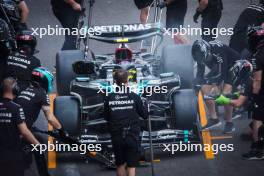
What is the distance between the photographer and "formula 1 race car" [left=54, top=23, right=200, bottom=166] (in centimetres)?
1103

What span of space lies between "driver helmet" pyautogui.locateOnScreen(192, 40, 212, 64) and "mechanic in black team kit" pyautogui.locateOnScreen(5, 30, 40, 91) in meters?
2.42

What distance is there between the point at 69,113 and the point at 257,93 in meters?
2.70

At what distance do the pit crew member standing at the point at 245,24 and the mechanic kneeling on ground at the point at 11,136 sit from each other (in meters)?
5.28

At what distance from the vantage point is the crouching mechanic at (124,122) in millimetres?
9953

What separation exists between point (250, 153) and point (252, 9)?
350 cm

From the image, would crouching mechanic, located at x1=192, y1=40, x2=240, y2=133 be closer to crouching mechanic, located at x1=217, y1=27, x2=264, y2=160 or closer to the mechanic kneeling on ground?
crouching mechanic, located at x1=217, y1=27, x2=264, y2=160

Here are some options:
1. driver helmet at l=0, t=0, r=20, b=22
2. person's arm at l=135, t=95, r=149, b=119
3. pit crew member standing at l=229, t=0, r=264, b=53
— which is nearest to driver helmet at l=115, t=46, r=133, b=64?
person's arm at l=135, t=95, r=149, b=119

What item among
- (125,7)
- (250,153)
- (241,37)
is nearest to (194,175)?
(250,153)

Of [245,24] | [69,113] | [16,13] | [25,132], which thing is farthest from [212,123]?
[16,13]

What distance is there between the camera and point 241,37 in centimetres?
1372

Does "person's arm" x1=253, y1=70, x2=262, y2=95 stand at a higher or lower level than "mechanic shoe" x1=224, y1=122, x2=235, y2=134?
higher

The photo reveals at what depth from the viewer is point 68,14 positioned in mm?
14227

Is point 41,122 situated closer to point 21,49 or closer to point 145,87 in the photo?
point 21,49

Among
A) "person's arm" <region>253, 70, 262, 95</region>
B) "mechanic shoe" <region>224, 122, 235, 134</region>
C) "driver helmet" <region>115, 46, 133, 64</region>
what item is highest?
"driver helmet" <region>115, 46, 133, 64</region>
